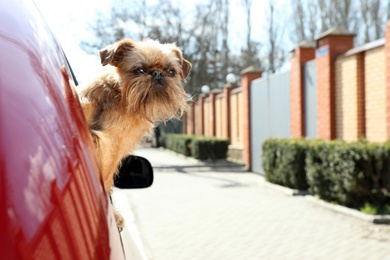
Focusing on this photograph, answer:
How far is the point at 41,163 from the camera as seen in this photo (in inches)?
30.9

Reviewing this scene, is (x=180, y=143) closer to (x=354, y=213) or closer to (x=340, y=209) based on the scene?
(x=340, y=209)

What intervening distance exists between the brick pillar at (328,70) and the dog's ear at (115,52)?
12.4 metres

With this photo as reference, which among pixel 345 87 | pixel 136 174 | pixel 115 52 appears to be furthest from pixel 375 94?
pixel 115 52

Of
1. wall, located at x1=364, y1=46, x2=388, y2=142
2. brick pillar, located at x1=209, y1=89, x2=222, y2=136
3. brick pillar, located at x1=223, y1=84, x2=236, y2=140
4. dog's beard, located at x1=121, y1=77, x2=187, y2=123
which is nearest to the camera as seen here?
dog's beard, located at x1=121, y1=77, x2=187, y2=123

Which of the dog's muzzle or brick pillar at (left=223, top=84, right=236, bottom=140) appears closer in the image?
the dog's muzzle

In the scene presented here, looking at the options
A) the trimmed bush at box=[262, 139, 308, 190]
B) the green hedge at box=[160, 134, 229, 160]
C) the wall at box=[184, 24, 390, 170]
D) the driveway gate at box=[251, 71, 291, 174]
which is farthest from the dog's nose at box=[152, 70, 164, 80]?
the green hedge at box=[160, 134, 229, 160]

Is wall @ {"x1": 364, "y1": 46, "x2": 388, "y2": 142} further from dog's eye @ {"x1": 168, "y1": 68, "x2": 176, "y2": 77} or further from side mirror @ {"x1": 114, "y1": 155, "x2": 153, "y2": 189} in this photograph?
dog's eye @ {"x1": 168, "y1": 68, "x2": 176, "y2": 77}

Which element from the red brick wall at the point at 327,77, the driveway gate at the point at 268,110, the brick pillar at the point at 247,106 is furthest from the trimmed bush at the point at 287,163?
the brick pillar at the point at 247,106

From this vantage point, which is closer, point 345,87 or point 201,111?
point 345,87

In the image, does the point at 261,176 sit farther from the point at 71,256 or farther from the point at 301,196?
the point at 71,256

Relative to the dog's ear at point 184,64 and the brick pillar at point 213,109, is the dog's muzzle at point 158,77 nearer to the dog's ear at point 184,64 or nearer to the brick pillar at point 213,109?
the dog's ear at point 184,64

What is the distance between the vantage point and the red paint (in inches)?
27.9

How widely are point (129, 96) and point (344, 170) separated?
9.19 meters

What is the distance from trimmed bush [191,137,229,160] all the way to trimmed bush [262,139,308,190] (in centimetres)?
1044
